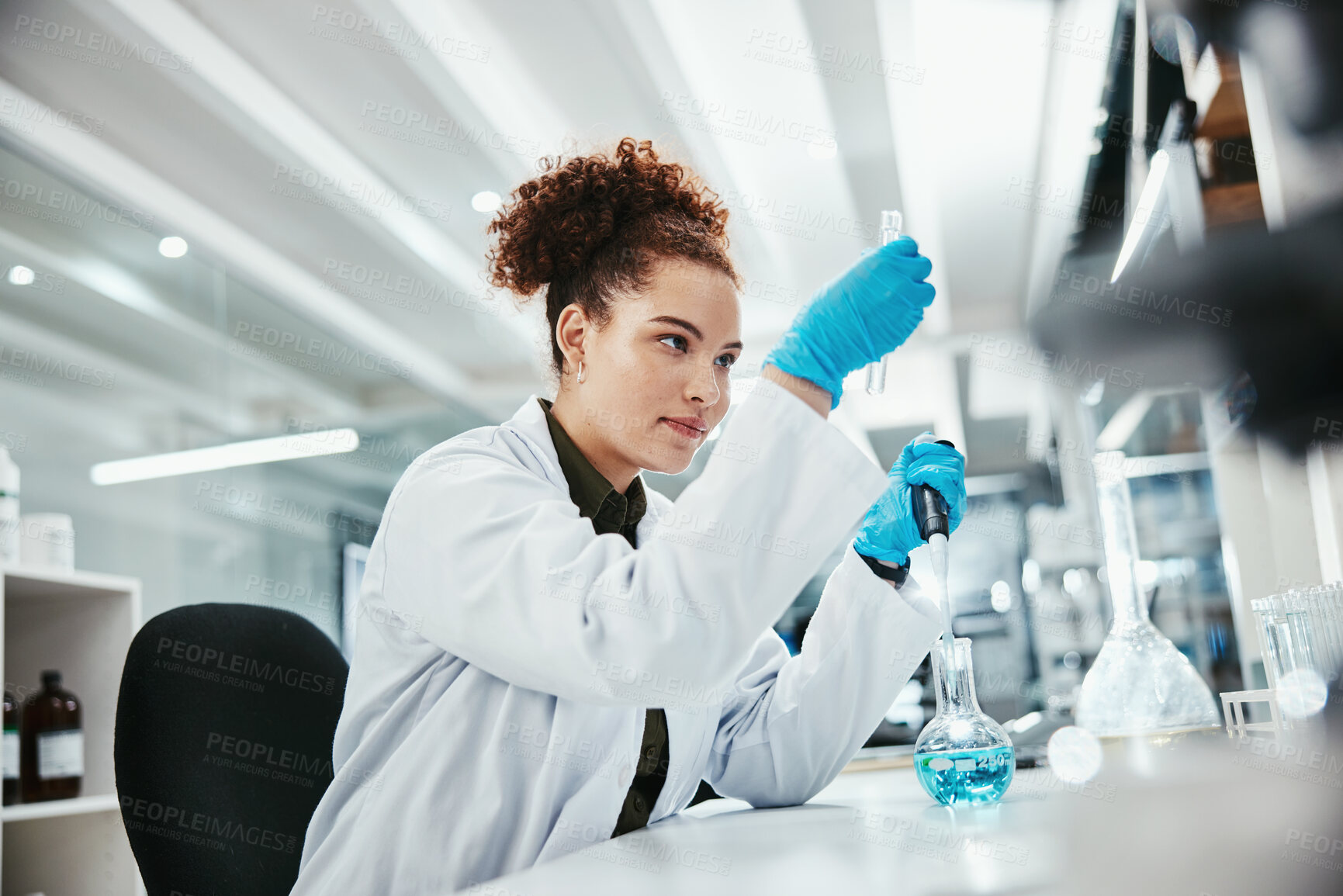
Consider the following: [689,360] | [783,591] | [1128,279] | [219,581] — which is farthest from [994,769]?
[219,581]

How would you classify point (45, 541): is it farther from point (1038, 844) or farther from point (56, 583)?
point (1038, 844)

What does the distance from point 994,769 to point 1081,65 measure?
258cm

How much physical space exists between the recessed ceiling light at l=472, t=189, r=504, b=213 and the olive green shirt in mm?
2379

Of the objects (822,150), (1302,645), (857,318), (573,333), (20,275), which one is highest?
(822,150)

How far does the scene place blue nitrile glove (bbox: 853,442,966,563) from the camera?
1.05 meters

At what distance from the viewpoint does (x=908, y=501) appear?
1055 mm

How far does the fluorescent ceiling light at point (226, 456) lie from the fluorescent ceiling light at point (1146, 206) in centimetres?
253

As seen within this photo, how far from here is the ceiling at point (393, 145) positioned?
2.55 metres

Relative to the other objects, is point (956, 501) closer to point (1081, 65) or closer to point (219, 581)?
point (1081, 65)

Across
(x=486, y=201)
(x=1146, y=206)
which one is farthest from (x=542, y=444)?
(x=486, y=201)

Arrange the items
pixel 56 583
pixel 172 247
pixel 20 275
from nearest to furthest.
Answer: pixel 56 583 < pixel 20 275 < pixel 172 247

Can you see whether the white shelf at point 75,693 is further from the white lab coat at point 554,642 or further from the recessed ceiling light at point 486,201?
the recessed ceiling light at point 486,201

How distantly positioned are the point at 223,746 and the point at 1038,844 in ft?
2.72

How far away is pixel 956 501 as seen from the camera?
41.9 inches
